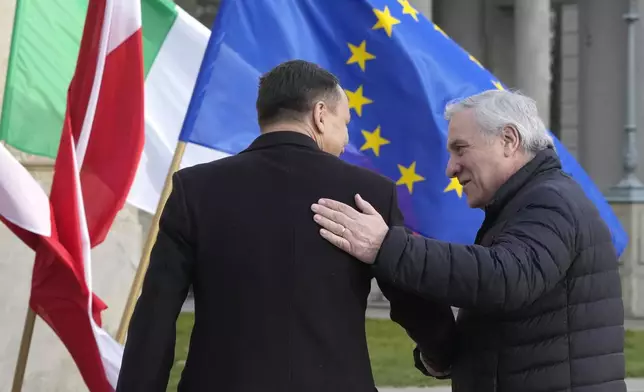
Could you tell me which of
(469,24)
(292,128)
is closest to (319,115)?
(292,128)

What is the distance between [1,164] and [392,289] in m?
1.77

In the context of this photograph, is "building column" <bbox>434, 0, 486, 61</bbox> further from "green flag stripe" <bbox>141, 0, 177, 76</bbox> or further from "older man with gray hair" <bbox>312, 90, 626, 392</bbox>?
"older man with gray hair" <bbox>312, 90, 626, 392</bbox>

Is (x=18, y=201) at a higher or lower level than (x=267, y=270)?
higher

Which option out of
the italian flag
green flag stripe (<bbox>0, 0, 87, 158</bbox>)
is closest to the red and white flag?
the italian flag

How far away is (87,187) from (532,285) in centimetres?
227

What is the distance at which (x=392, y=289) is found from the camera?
2.60 meters

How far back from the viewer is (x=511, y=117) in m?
2.71

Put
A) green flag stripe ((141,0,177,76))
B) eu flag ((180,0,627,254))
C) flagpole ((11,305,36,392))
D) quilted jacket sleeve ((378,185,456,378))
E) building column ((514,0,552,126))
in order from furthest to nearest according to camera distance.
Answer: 1. building column ((514,0,552,126))
2. green flag stripe ((141,0,177,76))
3. eu flag ((180,0,627,254))
4. flagpole ((11,305,36,392))
5. quilted jacket sleeve ((378,185,456,378))

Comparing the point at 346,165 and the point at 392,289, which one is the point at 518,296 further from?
the point at 346,165

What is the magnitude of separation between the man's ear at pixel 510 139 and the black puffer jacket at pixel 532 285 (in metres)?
0.06

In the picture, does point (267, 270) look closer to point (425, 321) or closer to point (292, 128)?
point (292, 128)

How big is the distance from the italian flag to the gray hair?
2.55 m

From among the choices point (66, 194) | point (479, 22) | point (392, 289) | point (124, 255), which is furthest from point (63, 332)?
point (479, 22)

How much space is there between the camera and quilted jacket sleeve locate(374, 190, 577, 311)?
2.43m
